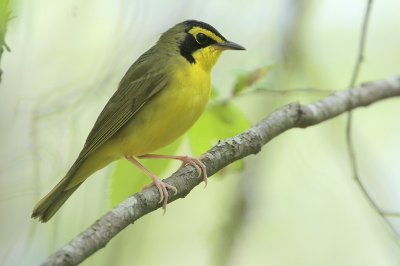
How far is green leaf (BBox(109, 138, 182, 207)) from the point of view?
3.71m

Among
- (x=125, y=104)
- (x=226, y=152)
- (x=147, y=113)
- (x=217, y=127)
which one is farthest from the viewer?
(x=125, y=104)

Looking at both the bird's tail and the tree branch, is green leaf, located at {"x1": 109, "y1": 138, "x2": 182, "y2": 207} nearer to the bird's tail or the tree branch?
the tree branch

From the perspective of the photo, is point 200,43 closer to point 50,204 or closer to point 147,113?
point 147,113

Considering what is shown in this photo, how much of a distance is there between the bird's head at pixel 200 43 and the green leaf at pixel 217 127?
747mm

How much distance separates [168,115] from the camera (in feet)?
14.9

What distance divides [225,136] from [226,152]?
0.53 feet

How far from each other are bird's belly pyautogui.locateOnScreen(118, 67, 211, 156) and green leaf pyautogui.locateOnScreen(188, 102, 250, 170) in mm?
212

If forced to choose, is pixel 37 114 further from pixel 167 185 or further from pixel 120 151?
pixel 167 185

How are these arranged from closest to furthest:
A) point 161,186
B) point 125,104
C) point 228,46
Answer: point 161,186
point 125,104
point 228,46

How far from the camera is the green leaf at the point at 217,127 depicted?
163 inches

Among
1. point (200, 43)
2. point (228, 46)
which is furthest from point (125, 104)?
point (228, 46)

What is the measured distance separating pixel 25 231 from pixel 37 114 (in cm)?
104

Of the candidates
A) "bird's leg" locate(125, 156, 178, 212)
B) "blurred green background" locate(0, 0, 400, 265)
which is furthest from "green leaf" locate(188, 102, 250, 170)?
"bird's leg" locate(125, 156, 178, 212)

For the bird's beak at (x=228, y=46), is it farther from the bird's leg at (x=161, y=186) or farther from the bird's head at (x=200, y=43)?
the bird's leg at (x=161, y=186)
